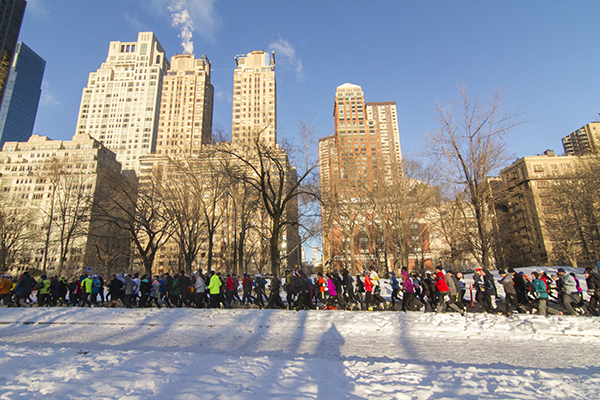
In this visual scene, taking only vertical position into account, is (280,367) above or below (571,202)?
below

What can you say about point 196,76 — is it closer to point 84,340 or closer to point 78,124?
point 78,124

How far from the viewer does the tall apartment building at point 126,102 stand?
475 ft

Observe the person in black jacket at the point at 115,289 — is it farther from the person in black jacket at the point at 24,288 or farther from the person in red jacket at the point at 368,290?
the person in red jacket at the point at 368,290

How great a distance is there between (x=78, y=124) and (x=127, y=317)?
179m

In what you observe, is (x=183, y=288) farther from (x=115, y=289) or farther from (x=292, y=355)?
(x=292, y=355)

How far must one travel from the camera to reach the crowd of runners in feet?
36.5

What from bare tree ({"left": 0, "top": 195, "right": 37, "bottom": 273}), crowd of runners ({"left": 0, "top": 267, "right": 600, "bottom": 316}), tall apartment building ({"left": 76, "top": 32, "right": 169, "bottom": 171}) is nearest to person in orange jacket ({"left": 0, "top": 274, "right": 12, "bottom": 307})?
crowd of runners ({"left": 0, "top": 267, "right": 600, "bottom": 316})

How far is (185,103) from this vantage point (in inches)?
5212

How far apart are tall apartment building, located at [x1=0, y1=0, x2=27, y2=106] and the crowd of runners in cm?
4182

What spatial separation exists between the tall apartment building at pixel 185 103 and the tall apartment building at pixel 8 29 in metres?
77.3

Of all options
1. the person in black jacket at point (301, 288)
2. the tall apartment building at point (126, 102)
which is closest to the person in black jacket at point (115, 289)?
the person in black jacket at point (301, 288)

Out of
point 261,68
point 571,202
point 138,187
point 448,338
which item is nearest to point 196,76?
point 261,68

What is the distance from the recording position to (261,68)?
138 metres

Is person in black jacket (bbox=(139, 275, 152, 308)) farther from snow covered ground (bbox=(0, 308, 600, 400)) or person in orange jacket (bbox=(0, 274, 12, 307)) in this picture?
person in orange jacket (bbox=(0, 274, 12, 307))
